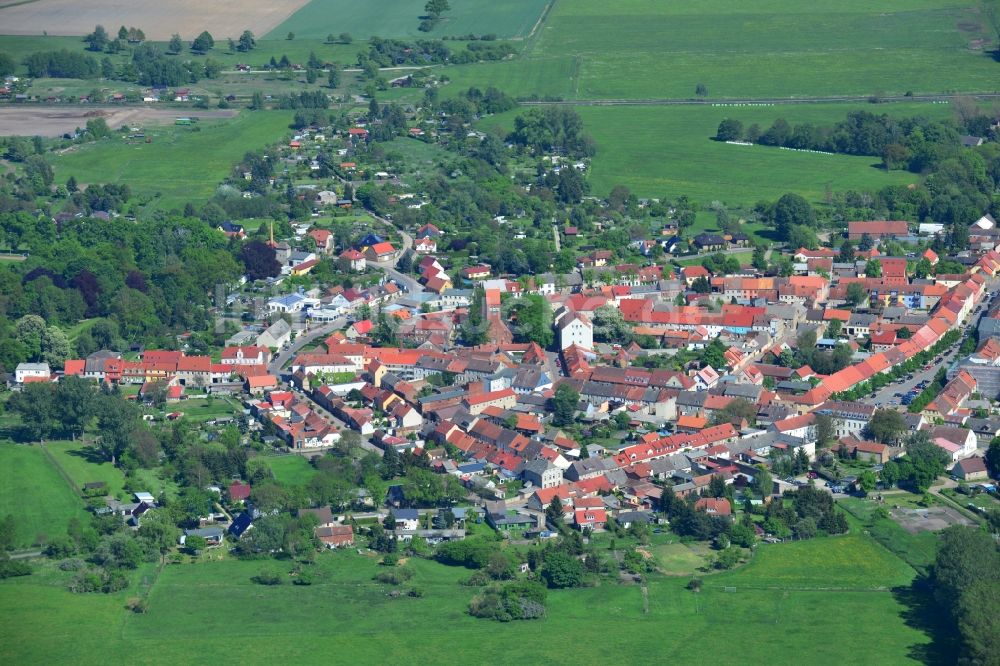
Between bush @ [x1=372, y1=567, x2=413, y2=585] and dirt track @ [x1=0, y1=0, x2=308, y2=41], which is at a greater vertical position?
dirt track @ [x1=0, y1=0, x2=308, y2=41]

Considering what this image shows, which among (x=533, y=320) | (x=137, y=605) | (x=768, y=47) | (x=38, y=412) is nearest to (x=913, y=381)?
(x=533, y=320)

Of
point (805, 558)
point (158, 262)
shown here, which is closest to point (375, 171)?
point (158, 262)

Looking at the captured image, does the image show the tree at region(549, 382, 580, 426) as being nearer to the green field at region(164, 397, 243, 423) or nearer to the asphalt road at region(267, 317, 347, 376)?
the green field at region(164, 397, 243, 423)

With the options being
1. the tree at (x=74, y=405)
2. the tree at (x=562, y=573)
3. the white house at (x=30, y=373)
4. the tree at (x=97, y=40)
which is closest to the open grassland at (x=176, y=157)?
the tree at (x=97, y=40)

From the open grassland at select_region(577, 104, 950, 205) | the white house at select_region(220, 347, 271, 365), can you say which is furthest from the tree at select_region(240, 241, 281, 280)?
the open grassland at select_region(577, 104, 950, 205)

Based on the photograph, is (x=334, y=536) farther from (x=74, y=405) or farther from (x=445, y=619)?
(x=74, y=405)

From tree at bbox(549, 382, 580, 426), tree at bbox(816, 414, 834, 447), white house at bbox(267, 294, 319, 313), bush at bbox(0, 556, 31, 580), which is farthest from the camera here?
white house at bbox(267, 294, 319, 313)

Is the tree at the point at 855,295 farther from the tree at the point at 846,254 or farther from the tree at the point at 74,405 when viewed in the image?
the tree at the point at 74,405
